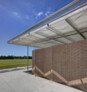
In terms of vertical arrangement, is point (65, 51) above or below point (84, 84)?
above

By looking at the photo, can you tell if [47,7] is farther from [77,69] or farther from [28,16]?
[77,69]

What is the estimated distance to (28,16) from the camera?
503 centimetres

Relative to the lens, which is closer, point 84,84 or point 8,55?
point 84,84

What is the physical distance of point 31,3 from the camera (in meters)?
4.03

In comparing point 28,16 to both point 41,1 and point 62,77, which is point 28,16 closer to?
point 41,1

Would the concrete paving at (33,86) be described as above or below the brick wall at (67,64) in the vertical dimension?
below

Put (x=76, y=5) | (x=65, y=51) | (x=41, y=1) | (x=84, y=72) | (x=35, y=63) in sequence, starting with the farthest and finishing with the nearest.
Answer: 1. (x=35, y=63)
2. (x=41, y=1)
3. (x=65, y=51)
4. (x=84, y=72)
5. (x=76, y=5)

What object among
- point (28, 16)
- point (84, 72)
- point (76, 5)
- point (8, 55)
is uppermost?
point (28, 16)

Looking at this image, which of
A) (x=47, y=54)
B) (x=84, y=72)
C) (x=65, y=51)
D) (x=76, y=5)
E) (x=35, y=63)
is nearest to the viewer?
(x=76, y=5)

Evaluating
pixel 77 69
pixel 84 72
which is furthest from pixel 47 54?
pixel 84 72

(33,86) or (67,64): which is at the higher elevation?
(67,64)

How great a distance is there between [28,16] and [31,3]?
112 centimetres

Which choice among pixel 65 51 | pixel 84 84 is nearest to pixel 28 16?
pixel 65 51

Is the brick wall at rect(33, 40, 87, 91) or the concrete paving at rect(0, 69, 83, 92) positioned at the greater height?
the brick wall at rect(33, 40, 87, 91)
